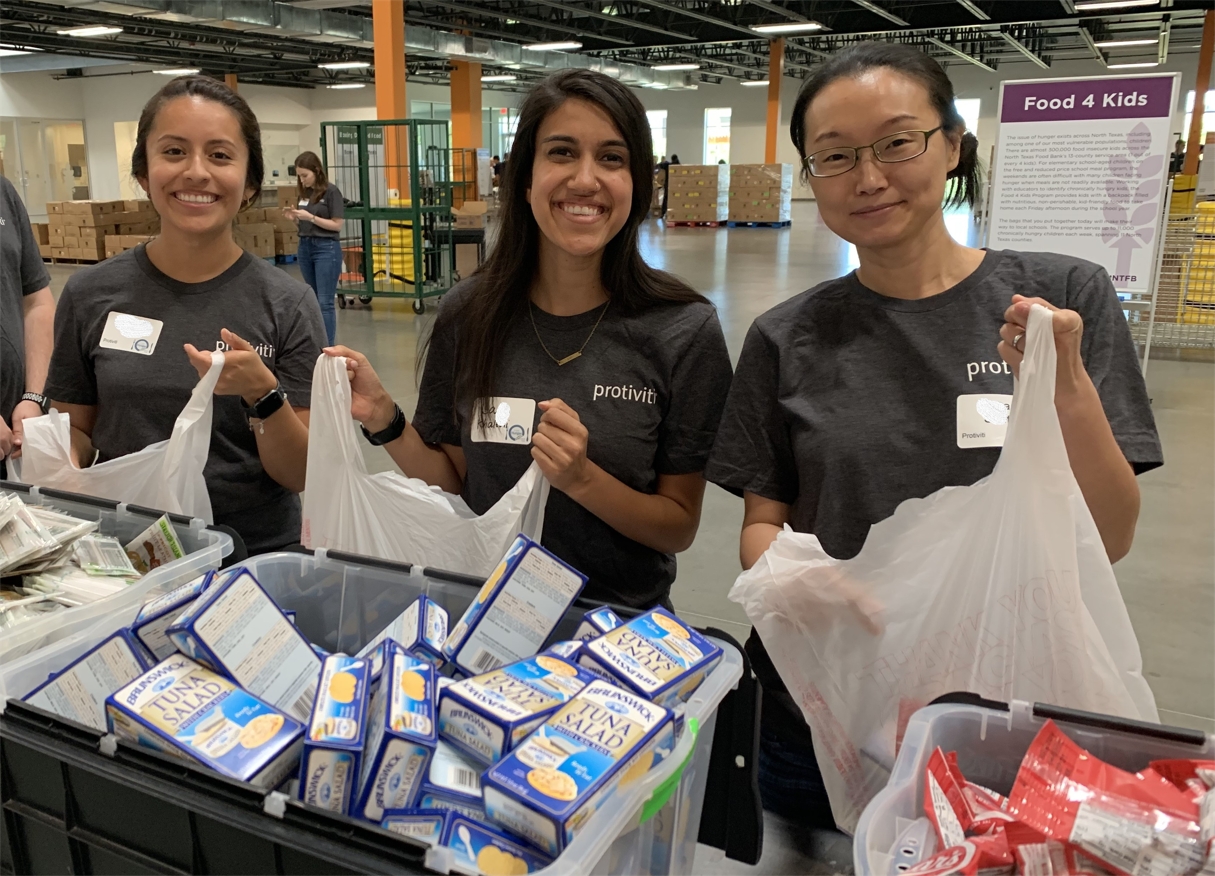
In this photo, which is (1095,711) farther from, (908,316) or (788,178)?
(788,178)

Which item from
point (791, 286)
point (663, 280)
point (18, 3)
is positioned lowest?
point (791, 286)

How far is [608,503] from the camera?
1.33 meters

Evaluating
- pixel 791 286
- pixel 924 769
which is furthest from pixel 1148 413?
pixel 791 286

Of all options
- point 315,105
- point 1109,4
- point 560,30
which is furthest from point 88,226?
point 1109,4

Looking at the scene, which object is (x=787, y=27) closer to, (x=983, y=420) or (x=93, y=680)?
(x=983, y=420)

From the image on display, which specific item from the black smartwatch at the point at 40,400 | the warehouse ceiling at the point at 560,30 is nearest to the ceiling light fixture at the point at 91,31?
the warehouse ceiling at the point at 560,30

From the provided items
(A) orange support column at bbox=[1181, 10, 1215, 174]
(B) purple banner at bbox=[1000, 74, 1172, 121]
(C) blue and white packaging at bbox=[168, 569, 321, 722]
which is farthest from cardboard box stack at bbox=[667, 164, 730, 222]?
(C) blue and white packaging at bbox=[168, 569, 321, 722]

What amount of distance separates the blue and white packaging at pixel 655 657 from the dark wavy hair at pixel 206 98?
3.95 feet

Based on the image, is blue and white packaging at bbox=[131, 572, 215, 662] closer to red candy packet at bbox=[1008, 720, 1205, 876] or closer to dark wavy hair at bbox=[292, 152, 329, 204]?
red candy packet at bbox=[1008, 720, 1205, 876]

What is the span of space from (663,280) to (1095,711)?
0.87 meters

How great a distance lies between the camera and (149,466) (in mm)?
1384

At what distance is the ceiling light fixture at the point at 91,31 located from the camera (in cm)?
1330

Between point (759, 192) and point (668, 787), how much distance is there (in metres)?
19.0

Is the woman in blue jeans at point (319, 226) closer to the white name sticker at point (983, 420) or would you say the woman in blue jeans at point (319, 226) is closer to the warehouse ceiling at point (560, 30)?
the warehouse ceiling at point (560, 30)
